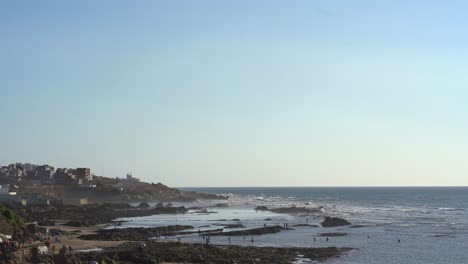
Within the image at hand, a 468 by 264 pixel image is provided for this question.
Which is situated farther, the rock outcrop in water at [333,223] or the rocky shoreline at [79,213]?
the rock outcrop in water at [333,223]

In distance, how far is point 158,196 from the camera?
575 feet

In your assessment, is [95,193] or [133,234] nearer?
[133,234]

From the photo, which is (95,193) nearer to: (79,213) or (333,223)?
(79,213)

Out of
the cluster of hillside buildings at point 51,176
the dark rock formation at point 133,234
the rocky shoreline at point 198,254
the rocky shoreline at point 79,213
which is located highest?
the cluster of hillside buildings at point 51,176

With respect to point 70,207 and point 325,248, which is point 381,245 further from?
point 70,207

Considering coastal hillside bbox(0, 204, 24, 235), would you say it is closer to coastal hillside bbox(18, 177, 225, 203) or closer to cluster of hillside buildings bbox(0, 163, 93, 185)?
coastal hillside bbox(18, 177, 225, 203)

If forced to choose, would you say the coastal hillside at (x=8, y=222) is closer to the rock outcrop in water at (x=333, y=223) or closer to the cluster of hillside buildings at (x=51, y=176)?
the rock outcrop in water at (x=333, y=223)

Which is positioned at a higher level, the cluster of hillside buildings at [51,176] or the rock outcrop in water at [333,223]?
the cluster of hillside buildings at [51,176]

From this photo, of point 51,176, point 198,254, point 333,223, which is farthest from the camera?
point 51,176

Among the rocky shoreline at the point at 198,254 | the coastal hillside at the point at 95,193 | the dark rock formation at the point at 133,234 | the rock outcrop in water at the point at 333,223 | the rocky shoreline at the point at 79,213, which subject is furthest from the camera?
the coastal hillside at the point at 95,193

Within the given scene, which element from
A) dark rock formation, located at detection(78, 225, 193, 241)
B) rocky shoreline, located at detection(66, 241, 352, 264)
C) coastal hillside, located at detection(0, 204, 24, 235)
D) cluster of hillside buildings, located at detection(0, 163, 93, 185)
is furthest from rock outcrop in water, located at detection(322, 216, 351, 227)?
cluster of hillside buildings, located at detection(0, 163, 93, 185)

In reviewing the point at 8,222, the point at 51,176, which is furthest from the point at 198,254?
the point at 51,176

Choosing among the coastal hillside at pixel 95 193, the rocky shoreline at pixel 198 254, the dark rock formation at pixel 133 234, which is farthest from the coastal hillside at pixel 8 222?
the coastal hillside at pixel 95 193

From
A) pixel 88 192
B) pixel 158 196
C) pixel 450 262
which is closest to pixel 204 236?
pixel 450 262
